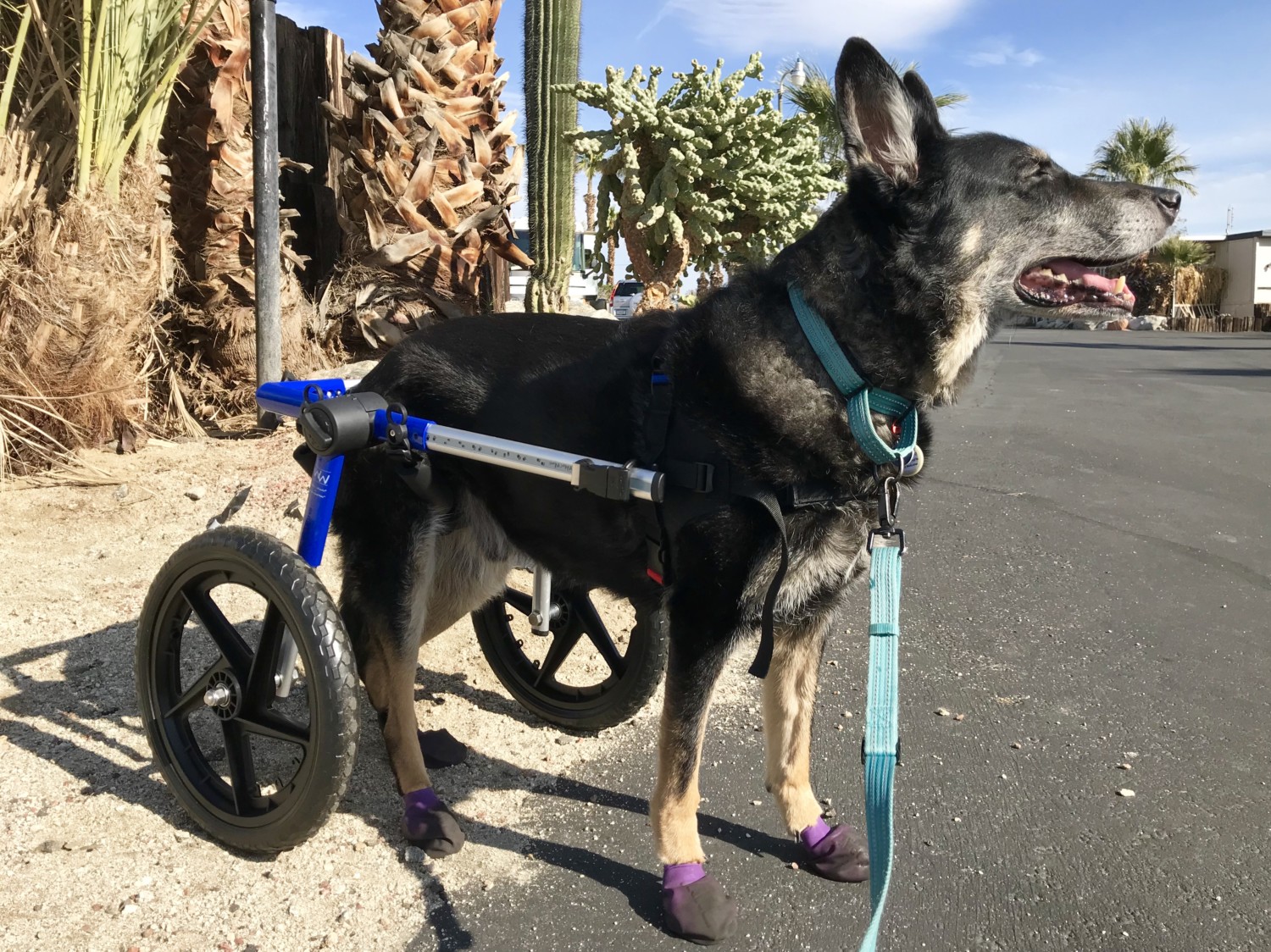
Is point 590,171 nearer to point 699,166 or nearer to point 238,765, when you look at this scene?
point 699,166

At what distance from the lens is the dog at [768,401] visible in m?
2.70

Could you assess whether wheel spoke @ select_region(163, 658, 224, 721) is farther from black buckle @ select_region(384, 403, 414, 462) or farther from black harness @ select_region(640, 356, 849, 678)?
black harness @ select_region(640, 356, 849, 678)

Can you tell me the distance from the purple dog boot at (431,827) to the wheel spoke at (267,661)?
1.95ft

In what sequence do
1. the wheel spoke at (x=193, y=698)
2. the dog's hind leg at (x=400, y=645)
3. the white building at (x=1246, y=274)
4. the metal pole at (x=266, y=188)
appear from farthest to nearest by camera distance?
the white building at (x=1246, y=274) < the metal pole at (x=266, y=188) < the dog's hind leg at (x=400, y=645) < the wheel spoke at (x=193, y=698)

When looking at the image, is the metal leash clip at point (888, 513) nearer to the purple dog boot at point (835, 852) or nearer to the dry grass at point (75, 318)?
the purple dog boot at point (835, 852)

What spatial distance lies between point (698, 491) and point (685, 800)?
3.09 feet

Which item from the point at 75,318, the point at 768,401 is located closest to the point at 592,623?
the point at 768,401

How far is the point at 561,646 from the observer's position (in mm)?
3945

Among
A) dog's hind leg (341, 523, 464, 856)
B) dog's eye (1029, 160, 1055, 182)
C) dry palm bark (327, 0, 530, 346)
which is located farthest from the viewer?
dry palm bark (327, 0, 530, 346)

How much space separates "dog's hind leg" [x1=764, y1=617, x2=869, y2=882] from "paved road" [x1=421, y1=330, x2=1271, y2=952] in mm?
133

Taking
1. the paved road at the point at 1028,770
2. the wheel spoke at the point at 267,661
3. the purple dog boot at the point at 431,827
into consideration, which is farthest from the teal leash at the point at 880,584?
the wheel spoke at the point at 267,661

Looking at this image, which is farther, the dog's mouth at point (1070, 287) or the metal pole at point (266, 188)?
the metal pole at point (266, 188)

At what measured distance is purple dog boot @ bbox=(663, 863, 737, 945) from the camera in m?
2.71

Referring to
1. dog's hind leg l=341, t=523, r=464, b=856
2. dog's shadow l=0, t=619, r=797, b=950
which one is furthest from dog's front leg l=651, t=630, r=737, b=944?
dog's hind leg l=341, t=523, r=464, b=856
